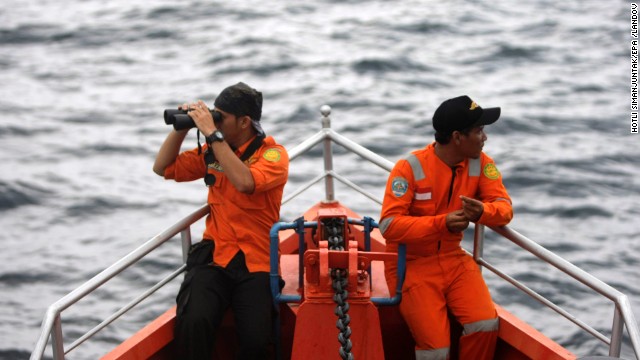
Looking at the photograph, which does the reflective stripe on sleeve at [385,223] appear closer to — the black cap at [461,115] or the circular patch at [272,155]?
the black cap at [461,115]

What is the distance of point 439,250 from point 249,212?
1063mm

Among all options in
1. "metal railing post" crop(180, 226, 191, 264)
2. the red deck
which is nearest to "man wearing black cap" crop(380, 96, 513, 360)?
the red deck

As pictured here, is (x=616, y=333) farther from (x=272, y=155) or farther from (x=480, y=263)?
(x=272, y=155)

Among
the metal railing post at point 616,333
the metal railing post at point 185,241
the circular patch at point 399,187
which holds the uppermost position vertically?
the circular patch at point 399,187

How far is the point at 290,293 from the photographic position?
5.03 metres

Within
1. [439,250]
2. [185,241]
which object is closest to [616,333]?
[439,250]

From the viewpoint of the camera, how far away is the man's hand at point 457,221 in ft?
14.5

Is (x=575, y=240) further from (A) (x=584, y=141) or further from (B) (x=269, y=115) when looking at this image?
(B) (x=269, y=115)

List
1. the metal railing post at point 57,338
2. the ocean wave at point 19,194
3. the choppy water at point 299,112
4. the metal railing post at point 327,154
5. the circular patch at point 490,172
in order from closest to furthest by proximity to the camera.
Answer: the metal railing post at point 57,338, the circular patch at point 490,172, the metal railing post at point 327,154, the choppy water at point 299,112, the ocean wave at point 19,194

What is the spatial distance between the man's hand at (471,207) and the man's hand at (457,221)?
21 millimetres

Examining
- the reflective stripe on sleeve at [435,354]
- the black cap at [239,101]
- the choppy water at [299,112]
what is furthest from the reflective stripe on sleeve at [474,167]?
the choppy water at [299,112]

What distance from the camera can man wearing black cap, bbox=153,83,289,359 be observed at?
15.1ft

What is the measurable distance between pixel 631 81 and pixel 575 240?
6.71 m

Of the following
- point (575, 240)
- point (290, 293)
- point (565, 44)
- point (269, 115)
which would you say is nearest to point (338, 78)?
point (269, 115)
